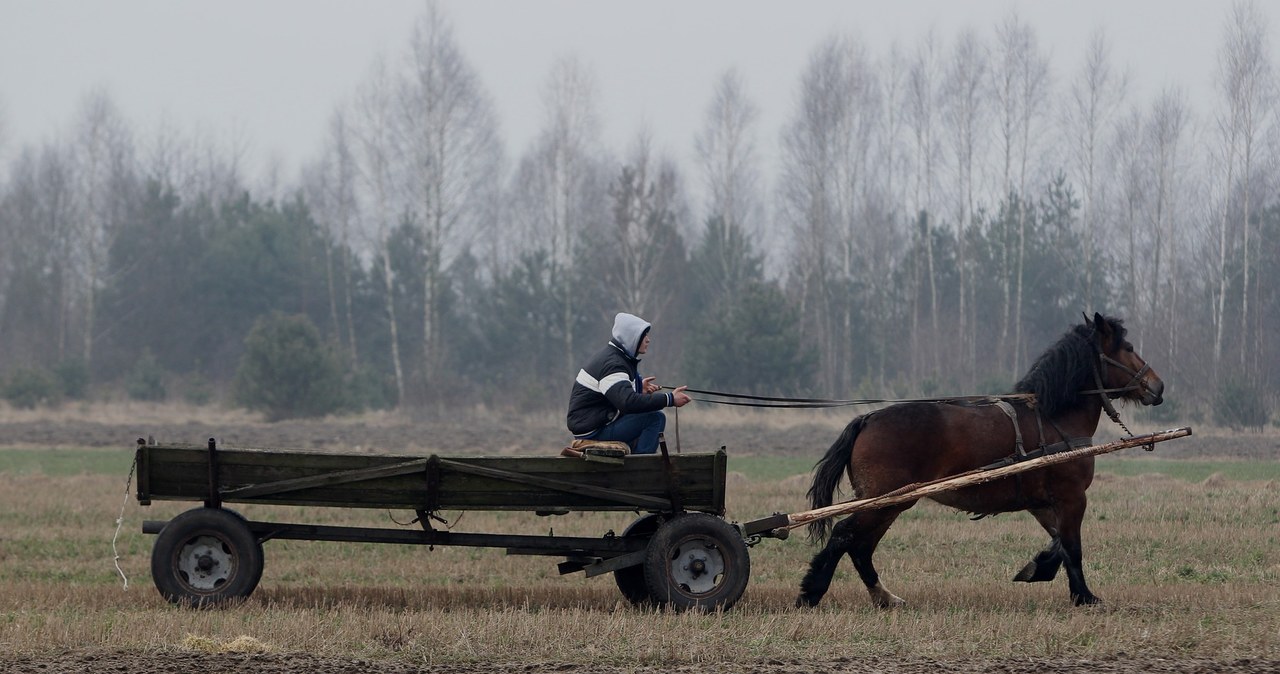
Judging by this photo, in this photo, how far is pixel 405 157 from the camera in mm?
46188

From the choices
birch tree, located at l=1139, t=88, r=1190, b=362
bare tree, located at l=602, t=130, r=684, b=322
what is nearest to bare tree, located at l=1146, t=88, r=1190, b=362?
birch tree, located at l=1139, t=88, r=1190, b=362

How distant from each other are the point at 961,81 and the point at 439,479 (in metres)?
42.1

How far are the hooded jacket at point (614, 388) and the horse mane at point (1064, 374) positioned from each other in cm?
284

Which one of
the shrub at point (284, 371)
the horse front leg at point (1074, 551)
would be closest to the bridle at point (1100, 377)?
the horse front leg at point (1074, 551)

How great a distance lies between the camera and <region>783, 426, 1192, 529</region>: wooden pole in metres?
8.66

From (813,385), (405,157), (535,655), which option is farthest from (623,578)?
(405,157)

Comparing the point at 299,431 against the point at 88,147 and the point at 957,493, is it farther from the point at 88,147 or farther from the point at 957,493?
the point at 88,147

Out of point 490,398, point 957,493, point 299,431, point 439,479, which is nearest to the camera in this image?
point 439,479

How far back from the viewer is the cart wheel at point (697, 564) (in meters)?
8.41

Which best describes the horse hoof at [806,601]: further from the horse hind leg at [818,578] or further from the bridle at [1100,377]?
the bridle at [1100,377]

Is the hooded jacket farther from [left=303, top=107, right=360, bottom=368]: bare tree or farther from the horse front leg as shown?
[left=303, top=107, right=360, bottom=368]: bare tree

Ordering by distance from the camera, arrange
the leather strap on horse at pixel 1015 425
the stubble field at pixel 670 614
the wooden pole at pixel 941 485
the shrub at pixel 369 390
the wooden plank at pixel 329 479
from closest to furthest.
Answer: the stubble field at pixel 670 614, the wooden plank at pixel 329 479, the wooden pole at pixel 941 485, the leather strap on horse at pixel 1015 425, the shrub at pixel 369 390

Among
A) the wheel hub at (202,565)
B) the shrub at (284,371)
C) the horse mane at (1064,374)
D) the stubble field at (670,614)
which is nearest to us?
the stubble field at (670,614)

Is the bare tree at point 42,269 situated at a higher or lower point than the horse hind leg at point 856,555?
higher
